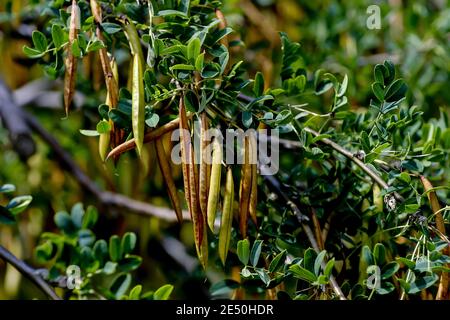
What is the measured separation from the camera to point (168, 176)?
3.11 ft

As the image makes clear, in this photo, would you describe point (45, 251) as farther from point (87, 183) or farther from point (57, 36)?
point (87, 183)

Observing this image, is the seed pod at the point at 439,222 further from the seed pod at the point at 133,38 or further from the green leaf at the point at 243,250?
the seed pod at the point at 133,38

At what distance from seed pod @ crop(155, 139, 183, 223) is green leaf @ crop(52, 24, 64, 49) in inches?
7.6

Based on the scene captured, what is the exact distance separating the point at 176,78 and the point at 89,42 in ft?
0.44

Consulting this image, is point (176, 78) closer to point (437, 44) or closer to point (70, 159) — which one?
point (70, 159)

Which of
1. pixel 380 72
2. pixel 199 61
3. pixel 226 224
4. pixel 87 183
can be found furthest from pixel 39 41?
pixel 87 183

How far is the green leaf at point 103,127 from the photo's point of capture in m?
A: 0.92

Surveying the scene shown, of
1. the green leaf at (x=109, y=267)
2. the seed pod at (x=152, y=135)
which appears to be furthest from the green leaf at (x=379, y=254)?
the green leaf at (x=109, y=267)

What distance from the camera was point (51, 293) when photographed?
3.59ft

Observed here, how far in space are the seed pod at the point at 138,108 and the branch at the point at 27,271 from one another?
34cm

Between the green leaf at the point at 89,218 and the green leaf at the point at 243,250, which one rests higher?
the green leaf at the point at 243,250

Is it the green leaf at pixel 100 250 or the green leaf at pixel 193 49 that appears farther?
the green leaf at pixel 100 250

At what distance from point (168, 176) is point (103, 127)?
105 mm

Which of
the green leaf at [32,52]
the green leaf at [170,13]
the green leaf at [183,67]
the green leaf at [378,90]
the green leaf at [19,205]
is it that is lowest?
the green leaf at [19,205]
